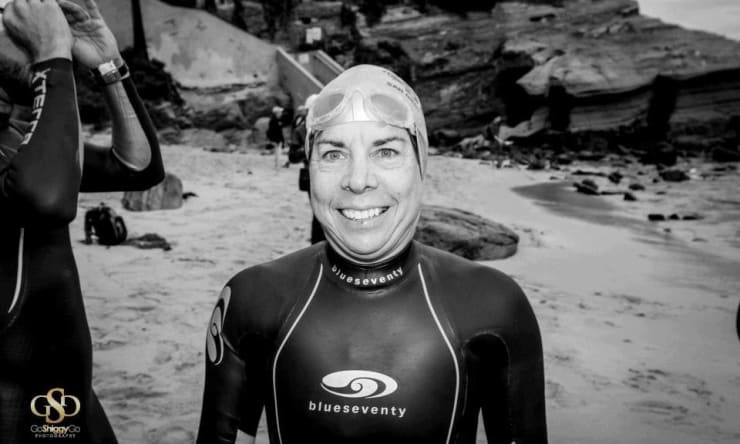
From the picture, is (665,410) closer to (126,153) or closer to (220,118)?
(126,153)

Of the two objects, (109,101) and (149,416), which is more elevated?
(109,101)

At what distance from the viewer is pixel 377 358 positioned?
1626 millimetres

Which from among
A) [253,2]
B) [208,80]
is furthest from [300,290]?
[253,2]

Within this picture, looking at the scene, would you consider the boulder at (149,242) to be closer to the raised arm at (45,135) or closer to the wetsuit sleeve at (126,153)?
the wetsuit sleeve at (126,153)

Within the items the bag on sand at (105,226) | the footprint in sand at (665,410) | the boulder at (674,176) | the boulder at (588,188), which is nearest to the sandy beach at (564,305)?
the footprint in sand at (665,410)

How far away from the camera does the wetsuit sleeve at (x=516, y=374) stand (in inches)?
63.4

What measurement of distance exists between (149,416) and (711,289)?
5.57 metres

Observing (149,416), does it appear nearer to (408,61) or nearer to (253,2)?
(408,61)

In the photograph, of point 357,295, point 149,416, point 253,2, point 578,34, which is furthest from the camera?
point 253,2

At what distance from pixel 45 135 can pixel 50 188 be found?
0.15m

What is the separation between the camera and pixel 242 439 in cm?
172

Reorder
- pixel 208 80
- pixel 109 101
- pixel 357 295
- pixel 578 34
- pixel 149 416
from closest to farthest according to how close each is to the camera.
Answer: pixel 357 295, pixel 109 101, pixel 149 416, pixel 208 80, pixel 578 34

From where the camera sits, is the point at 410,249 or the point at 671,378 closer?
the point at 410,249

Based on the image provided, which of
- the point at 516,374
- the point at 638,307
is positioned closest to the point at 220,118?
the point at 638,307
